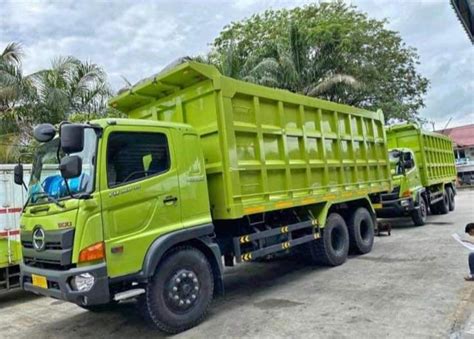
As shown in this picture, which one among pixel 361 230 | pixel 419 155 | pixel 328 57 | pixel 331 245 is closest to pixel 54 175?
pixel 331 245

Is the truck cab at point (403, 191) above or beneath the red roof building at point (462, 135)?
beneath

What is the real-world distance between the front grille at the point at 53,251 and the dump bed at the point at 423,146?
11148 millimetres

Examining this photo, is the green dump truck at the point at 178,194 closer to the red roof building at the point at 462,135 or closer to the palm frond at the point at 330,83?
the palm frond at the point at 330,83

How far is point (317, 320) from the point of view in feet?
15.1

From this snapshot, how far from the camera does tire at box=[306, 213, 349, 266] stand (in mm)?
7082

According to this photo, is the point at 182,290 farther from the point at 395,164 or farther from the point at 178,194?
the point at 395,164

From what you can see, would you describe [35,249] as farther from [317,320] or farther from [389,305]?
[389,305]

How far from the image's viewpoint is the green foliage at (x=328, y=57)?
17281 mm

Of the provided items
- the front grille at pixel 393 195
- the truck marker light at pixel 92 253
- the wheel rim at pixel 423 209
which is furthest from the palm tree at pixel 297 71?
the truck marker light at pixel 92 253

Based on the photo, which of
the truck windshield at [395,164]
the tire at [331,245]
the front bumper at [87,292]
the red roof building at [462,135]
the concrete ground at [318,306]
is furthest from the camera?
the red roof building at [462,135]

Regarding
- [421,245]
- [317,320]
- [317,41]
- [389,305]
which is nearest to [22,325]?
[317,320]

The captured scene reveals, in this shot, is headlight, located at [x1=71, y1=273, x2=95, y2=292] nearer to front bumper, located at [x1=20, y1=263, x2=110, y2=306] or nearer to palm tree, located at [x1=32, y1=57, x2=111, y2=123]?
front bumper, located at [x1=20, y1=263, x2=110, y2=306]

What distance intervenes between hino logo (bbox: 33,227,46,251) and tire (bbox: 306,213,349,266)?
4315 millimetres

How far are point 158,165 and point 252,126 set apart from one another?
1547 millimetres
